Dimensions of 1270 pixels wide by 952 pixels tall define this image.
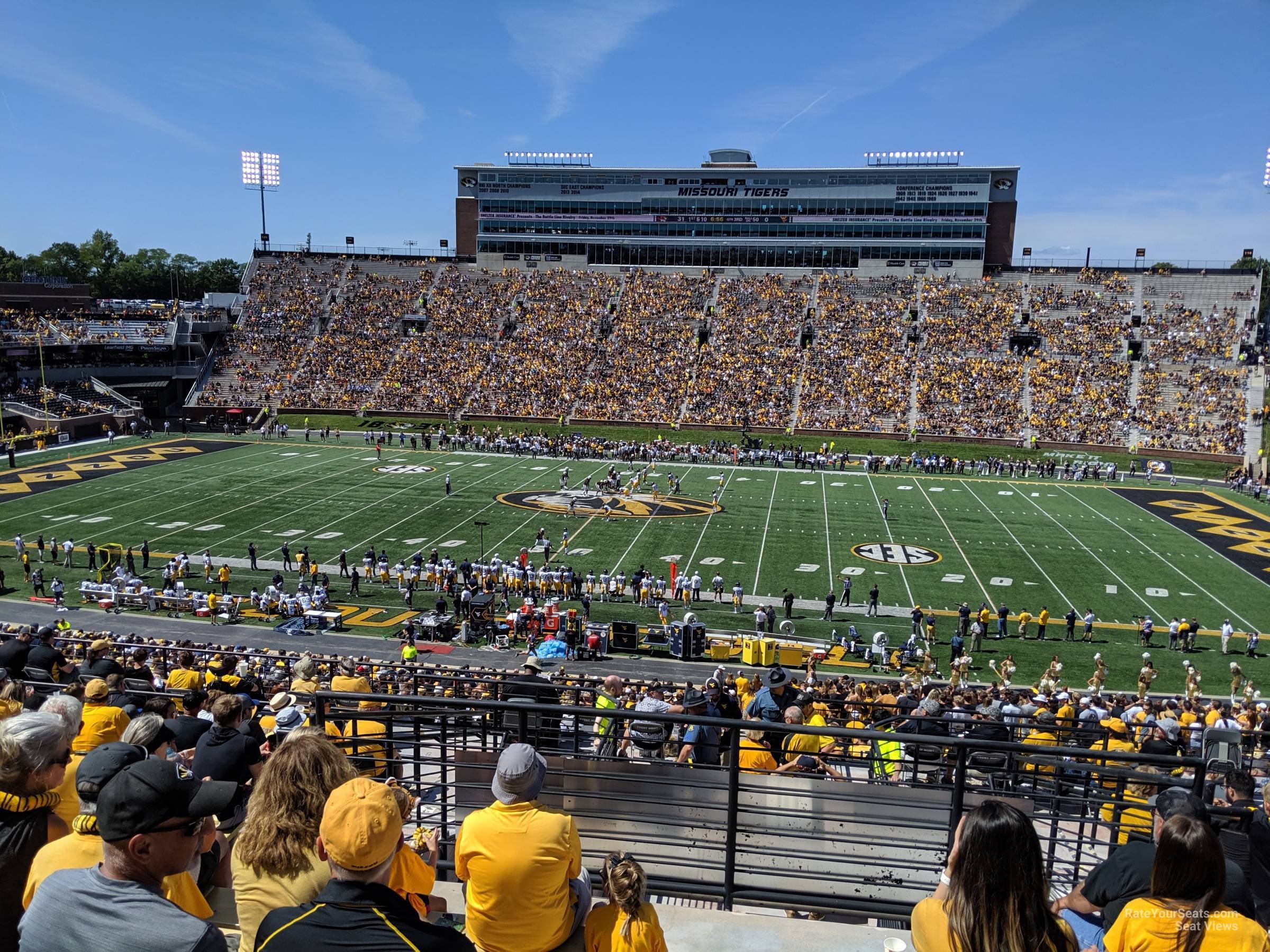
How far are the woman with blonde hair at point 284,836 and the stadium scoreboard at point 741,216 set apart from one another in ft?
259

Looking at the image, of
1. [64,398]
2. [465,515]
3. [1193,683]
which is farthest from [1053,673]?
[64,398]

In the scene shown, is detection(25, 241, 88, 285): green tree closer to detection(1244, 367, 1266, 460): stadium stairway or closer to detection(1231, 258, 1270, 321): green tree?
detection(1244, 367, 1266, 460): stadium stairway

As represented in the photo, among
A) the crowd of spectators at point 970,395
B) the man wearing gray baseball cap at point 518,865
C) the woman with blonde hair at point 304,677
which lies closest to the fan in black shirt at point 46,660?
the woman with blonde hair at point 304,677

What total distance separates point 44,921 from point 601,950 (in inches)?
88.1

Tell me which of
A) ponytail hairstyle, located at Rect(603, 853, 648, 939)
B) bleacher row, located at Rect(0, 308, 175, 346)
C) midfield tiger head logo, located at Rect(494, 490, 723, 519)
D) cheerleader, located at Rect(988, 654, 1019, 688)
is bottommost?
cheerleader, located at Rect(988, 654, 1019, 688)

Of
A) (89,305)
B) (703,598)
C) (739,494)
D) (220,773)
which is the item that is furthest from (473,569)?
(89,305)

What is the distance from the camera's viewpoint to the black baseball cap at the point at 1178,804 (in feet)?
13.5

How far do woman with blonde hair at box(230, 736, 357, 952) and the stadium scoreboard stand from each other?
79055mm

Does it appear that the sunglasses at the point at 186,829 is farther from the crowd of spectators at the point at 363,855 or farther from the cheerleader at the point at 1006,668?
the cheerleader at the point at 1006,668

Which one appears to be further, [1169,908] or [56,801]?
[56,801]

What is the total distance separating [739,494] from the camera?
1697 inches

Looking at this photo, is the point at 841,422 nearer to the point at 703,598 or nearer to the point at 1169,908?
the point at 703,598

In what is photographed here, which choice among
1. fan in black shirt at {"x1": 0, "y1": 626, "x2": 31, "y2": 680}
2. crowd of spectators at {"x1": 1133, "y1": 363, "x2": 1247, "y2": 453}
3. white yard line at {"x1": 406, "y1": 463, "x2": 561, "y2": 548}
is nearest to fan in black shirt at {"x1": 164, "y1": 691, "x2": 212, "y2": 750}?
fan in black shirt at {"x1": 0, "y1": 626, "x2": 31, "y2": 680}

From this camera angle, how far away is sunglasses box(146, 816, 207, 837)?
2867 mm
